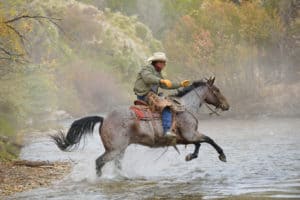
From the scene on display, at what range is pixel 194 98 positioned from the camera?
58.5ft

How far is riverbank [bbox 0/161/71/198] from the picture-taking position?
15898 millimetres

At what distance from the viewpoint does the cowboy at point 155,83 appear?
1638 cm

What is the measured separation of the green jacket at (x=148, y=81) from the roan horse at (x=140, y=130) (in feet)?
2.25

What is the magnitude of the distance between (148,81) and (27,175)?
428 centimetres

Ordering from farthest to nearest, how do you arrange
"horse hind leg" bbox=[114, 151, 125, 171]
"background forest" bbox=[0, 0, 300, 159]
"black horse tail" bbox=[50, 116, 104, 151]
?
"background forest" bbox=[0, 0, 300, 159] → "black horse tail" bbox=[50, 116, 104, 151] → "horse hind leg" bbox=[114, 151, 125, 171]

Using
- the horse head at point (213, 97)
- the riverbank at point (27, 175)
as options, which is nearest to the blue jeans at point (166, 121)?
the horse head at point (213, 97)

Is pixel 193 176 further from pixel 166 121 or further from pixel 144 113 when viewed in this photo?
pixel 144 113

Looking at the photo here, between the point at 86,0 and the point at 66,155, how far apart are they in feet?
261

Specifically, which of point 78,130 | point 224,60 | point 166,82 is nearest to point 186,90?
point 166,82

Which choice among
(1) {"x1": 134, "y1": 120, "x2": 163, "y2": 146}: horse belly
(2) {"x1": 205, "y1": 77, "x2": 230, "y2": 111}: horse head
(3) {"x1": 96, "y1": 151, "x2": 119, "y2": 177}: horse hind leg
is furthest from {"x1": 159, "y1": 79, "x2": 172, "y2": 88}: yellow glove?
(2) {"x1": 205, "y1": 77, "x2": 230, "y2": 111}: horse head

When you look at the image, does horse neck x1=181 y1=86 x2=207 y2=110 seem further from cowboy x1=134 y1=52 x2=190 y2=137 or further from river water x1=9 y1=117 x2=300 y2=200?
river water x1=9 y1=117 x2=300 y2=200

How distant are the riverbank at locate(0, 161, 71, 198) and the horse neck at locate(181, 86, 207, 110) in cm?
378

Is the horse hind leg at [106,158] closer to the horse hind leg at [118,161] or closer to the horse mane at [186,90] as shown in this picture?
the horse hind leg at [118,161]

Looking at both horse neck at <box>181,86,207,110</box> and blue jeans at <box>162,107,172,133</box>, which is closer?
blue jeans at <box>162,107,172,133</box>
